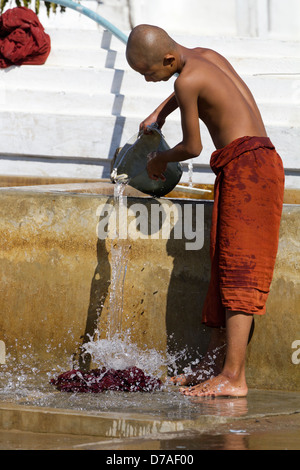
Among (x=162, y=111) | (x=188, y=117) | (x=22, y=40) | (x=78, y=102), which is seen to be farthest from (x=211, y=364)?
(x=22, y=40)

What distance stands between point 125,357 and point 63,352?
26 centimetres

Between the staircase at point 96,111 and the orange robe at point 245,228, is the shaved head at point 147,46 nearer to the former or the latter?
the orange robe at point 245,228

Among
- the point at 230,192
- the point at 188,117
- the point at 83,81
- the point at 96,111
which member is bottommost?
the point at 230,192

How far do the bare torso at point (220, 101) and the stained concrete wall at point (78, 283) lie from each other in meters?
0.33

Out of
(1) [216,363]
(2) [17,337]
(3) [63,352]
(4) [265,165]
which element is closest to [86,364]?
(3) [63,352]

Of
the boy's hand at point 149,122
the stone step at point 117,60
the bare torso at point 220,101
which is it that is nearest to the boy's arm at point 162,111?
the boy's hand at point 149,122

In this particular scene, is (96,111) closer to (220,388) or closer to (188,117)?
→ (188,117)

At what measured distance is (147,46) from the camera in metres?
2.98

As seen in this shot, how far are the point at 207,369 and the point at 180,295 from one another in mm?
322

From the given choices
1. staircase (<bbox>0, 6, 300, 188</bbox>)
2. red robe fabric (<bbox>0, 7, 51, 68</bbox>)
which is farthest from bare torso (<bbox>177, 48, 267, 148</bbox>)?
red robe fabric (<bbox>0, 7, 51, 68</bbox>)

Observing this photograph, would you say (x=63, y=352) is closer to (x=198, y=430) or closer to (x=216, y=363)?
A: (x=216, y=363)

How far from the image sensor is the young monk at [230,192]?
9.76 ft

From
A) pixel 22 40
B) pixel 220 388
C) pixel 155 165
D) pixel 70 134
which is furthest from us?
pixel 22 40

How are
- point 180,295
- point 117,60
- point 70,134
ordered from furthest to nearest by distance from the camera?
point 117,60
point 70,134
point 180,295
